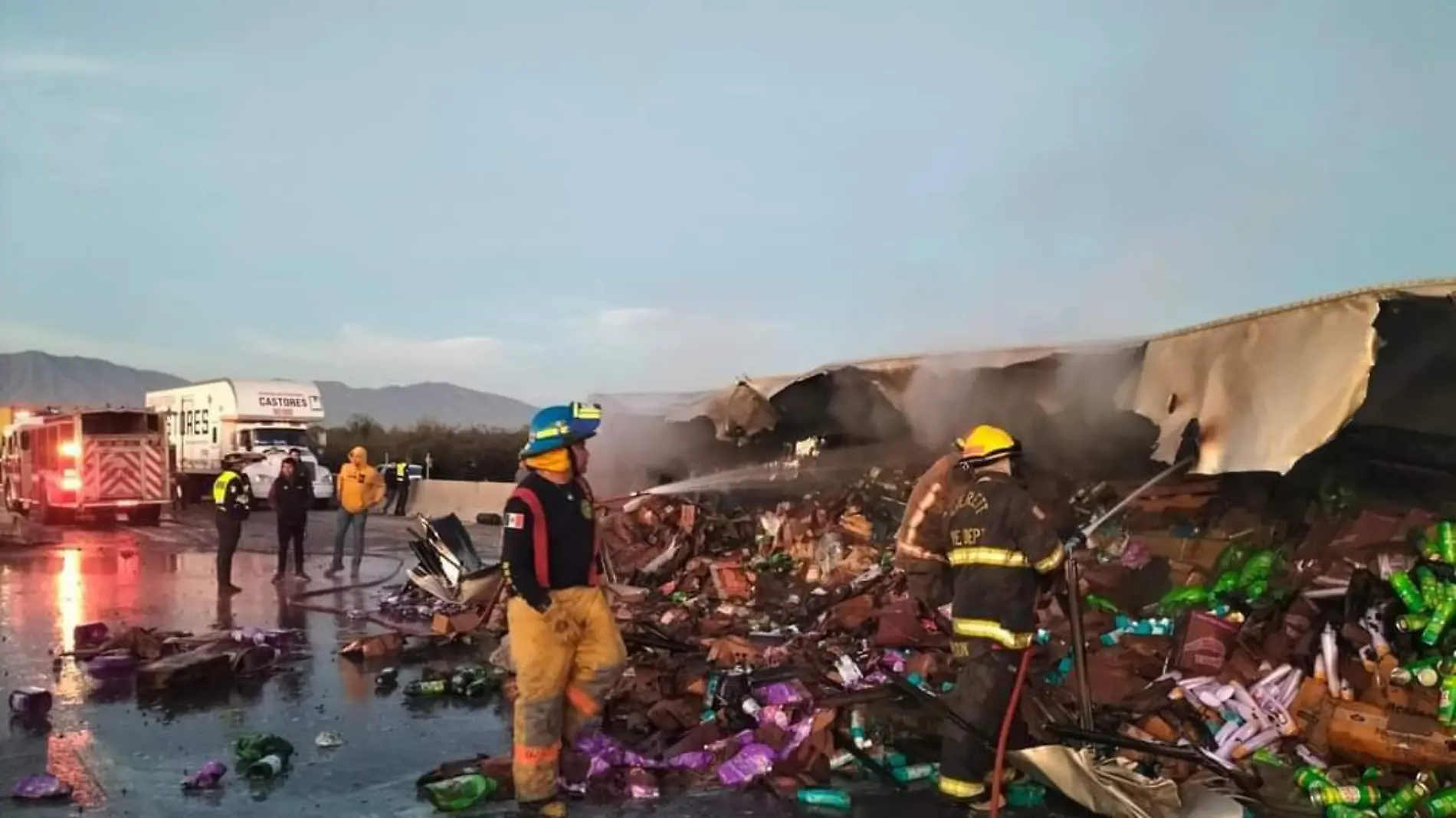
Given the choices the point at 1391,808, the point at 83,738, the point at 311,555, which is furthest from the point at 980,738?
the point at 311,555

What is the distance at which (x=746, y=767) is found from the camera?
5992 mm

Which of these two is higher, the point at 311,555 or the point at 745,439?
the point at 745,439

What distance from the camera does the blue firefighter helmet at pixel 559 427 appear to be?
5711 mm

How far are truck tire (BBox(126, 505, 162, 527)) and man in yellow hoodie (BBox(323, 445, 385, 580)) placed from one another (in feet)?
37.7

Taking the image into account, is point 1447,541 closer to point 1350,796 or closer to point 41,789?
point 1350,796

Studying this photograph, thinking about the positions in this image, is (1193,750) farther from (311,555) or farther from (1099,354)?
(311,555)

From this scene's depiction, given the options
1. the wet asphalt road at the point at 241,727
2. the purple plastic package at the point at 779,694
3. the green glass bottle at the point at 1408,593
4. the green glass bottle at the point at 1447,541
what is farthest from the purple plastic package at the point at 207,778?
the green glass bottle at the point at 1447,541

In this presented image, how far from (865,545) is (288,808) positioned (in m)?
6.76

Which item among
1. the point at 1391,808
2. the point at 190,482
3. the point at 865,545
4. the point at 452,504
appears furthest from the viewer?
the point at 190,482

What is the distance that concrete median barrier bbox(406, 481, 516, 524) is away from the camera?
87.8 ft

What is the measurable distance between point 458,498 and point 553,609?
23.1 meters

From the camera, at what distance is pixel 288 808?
17.9 feet

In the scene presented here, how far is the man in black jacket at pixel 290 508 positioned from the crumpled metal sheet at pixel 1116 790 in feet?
36.7

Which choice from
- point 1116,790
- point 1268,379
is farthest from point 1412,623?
point 1116,790
